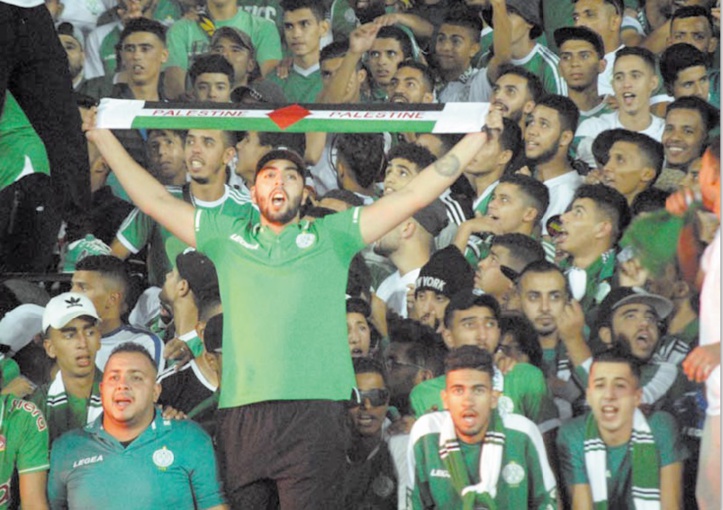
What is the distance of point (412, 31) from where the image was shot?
221 inches

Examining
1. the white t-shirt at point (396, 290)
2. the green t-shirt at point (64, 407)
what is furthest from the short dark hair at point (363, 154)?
the green t-shirt at point (64, 407)

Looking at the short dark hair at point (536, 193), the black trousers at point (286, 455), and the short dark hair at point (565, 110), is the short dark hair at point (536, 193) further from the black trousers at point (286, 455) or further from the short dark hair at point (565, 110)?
the black trousers at point (286, 455)

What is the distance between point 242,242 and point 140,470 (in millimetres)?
928

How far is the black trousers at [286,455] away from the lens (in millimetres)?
4746

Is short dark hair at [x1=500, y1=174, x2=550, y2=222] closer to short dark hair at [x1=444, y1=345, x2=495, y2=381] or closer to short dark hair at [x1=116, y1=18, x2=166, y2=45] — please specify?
short dark hair at [x1=444, y1=345, x2=495, y2=381]

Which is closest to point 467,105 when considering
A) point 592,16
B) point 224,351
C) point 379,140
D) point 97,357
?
point 379,140

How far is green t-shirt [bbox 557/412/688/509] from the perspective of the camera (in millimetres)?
4805

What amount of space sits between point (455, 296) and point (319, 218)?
1.98ft

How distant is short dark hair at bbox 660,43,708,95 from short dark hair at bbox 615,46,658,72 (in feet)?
0.13

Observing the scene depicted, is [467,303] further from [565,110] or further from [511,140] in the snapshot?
[565,110]

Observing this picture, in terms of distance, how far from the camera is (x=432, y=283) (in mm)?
5129

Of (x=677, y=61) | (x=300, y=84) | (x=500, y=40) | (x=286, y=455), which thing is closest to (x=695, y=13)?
(x=677, y=61)

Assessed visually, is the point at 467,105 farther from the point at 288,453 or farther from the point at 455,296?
the point at 288,453

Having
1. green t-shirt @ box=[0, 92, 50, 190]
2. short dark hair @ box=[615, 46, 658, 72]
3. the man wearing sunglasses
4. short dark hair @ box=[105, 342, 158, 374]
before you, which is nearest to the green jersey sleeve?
short dark hair @ box=[105, 342, 158, 374]
